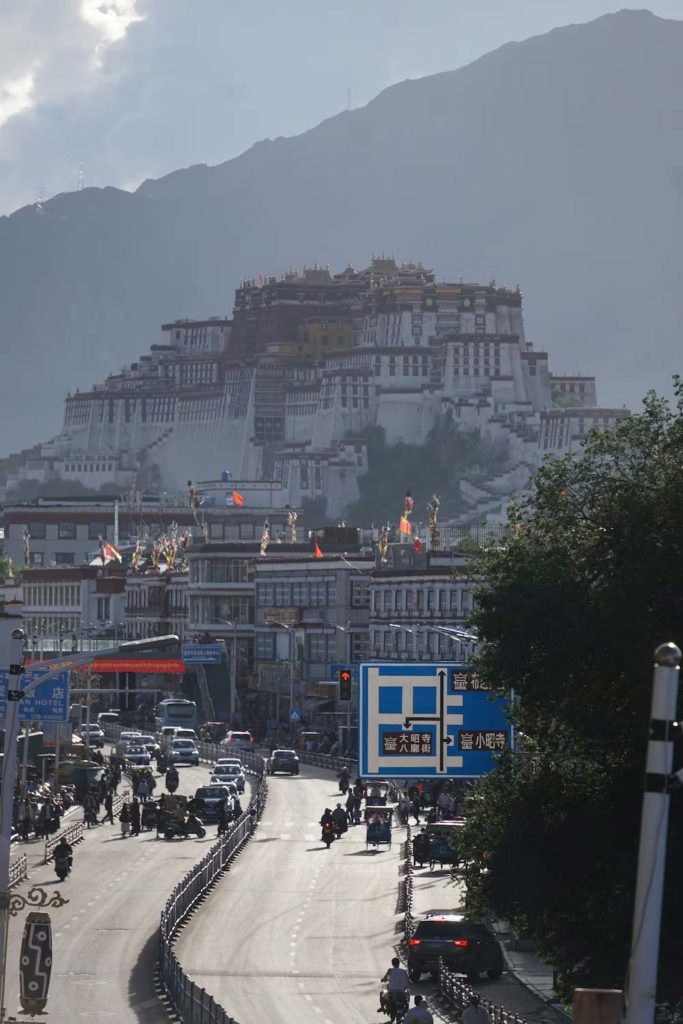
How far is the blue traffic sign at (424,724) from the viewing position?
3872cm

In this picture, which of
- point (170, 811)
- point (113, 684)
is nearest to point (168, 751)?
point (170, 811)

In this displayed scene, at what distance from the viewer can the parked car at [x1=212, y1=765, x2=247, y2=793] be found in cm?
10044

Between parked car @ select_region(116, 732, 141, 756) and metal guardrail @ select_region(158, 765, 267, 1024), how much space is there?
26071 mm

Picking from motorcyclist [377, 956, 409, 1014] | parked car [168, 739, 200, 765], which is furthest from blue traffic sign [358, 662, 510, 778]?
parked car [168, 739, 200, 765]

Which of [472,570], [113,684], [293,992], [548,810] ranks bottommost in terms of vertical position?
[113,684]

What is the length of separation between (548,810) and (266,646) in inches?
4924

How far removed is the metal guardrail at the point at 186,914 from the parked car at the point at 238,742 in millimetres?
30138

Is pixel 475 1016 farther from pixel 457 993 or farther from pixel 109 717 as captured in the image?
pixel 109 717

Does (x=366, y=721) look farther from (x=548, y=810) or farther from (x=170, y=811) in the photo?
(x=170, y=811)

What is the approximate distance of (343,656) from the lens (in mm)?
148875

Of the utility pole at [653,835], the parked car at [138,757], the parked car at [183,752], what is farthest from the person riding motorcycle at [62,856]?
the utility pole at [653,835]

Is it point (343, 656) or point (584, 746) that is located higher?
point (584, 746)

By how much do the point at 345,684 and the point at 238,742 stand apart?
61516 millimetres

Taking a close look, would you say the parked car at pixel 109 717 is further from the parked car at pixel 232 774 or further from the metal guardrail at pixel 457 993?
the metal guardrail at pixel 457 993
